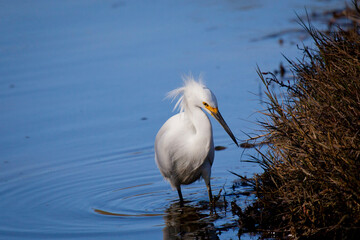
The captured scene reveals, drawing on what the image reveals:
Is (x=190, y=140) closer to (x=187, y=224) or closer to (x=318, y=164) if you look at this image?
(x=187, y=224)

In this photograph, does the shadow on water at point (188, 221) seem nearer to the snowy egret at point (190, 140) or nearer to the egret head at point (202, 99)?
the snowy egret at point (190, 140)

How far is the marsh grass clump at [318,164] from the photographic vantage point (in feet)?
12.4

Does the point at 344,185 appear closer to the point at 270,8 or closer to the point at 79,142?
the point at 79,142

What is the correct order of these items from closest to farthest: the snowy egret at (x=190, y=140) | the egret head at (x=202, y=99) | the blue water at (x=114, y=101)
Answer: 1. the egret head at (x=202, y=99)
2. the snowy egret at (x=190, y=140)
3. the blue water at (x=114, y=101)

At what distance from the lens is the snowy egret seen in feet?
17.3

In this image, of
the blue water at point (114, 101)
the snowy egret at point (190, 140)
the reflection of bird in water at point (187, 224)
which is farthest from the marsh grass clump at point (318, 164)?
the snowy egret at point (190, 140)

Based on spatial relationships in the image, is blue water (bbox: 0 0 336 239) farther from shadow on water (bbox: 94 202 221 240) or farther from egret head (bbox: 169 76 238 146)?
egret head (bbox: 169 76 238 146)

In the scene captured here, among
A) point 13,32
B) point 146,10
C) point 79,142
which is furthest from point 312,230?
point 146,10

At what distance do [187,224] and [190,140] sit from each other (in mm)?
846

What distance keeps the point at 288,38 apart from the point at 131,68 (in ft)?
10.4

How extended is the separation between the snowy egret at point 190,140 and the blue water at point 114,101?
342 millimetres

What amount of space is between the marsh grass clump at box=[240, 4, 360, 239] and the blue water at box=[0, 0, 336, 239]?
56 centimetres

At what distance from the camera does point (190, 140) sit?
5.46 metres

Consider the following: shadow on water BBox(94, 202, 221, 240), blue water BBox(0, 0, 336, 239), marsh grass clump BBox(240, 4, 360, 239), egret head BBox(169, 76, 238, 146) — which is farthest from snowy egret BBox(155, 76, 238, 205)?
marsh grass clump BBox(240, 4, 360, 239)
